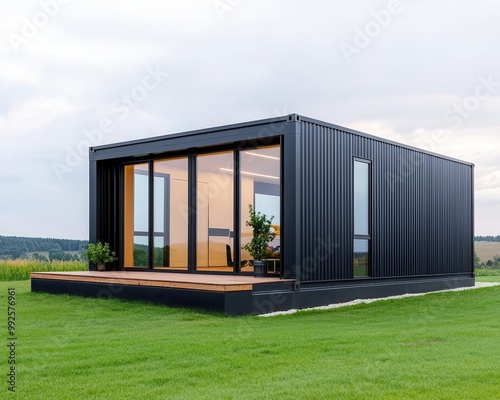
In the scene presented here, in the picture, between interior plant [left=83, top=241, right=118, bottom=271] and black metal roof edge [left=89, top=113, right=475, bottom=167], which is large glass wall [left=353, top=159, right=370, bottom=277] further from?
interior plant [left=83, top=241, right=118, bottom=271]

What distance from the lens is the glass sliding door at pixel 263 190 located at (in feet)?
32.0

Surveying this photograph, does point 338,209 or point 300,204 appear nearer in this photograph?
point 300,204

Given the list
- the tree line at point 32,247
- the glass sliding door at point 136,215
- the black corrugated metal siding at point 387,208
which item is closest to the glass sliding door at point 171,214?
the glass sliding door at point 136,215

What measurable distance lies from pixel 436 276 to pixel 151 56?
735 cm

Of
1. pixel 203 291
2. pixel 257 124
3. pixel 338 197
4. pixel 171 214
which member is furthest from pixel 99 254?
pixel 338 197

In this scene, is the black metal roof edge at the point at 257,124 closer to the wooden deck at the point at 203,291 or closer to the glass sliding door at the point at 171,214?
the glass sliding door at the point at 171,214

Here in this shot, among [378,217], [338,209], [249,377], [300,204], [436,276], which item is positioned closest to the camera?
[249,377]

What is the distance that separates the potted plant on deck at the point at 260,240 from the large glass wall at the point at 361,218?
A: 1692mm

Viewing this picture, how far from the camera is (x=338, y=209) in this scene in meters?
10.0

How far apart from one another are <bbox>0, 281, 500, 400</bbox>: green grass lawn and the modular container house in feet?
5.27

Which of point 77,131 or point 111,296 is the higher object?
point 77,131

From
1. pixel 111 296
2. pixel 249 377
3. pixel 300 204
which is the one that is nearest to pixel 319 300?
pixel 300 204

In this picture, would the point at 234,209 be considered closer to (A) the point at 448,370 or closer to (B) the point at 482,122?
(B) the point at 482,122

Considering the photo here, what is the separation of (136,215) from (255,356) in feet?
24.7
